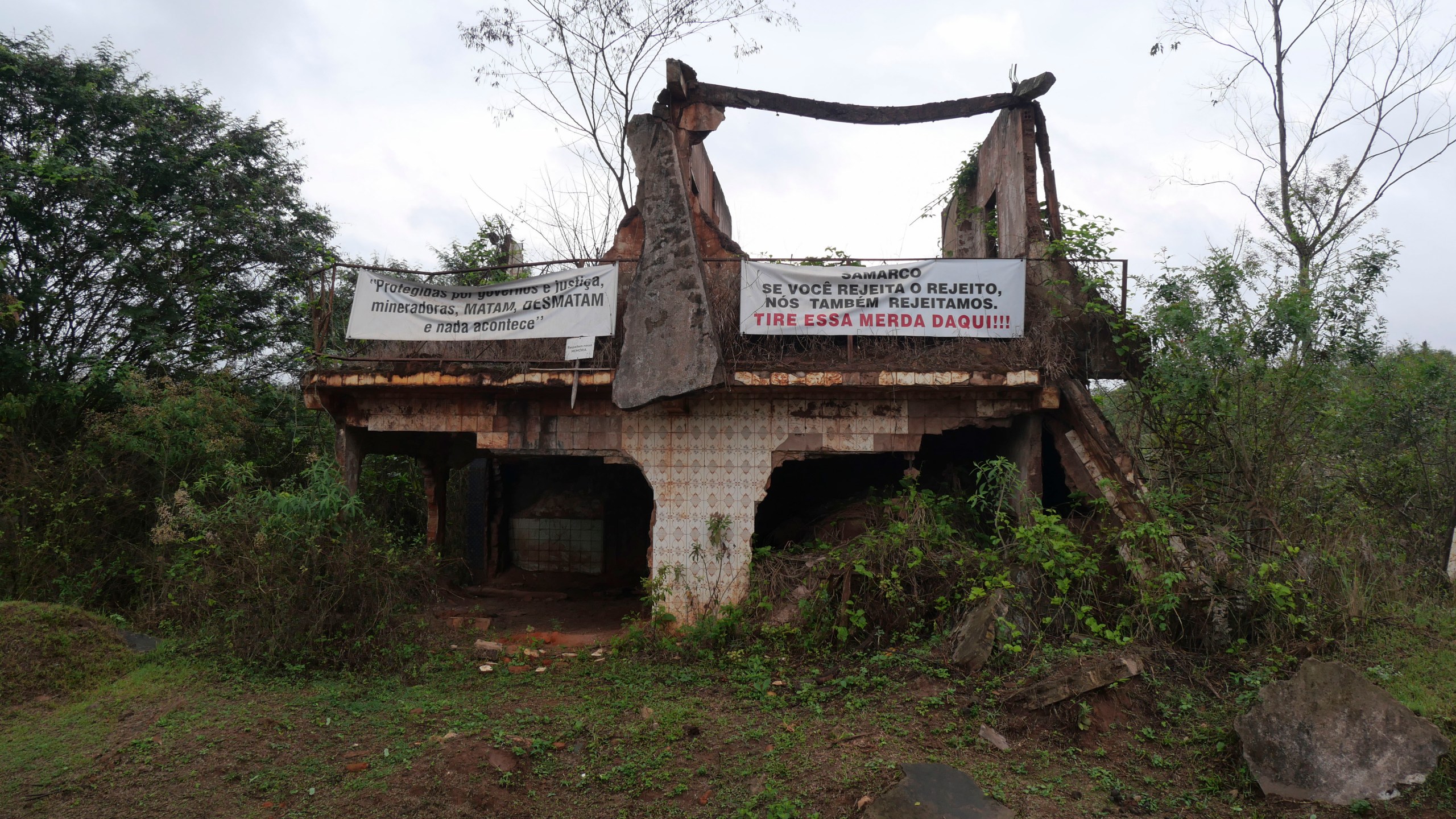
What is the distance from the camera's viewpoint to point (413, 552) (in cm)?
930

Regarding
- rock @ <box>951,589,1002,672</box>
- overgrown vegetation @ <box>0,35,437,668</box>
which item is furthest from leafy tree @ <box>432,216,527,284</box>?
rock @ <box>951,589,1002,672</box>

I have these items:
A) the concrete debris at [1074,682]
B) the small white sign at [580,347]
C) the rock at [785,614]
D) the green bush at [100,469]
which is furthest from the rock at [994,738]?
the green bush at [100,469]

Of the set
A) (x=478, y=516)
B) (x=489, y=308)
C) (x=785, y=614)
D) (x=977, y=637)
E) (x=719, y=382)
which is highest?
(x=489, y=308)

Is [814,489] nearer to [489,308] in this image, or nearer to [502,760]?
[489,308]

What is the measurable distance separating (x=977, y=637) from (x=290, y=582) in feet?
19.5

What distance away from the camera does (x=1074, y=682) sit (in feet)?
19.4

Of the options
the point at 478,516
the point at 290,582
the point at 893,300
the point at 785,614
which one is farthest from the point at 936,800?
the point at 478,516

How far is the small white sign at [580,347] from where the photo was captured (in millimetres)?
8383

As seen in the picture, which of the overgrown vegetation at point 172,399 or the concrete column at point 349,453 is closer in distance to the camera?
the overgrown vegetation at point 172,399

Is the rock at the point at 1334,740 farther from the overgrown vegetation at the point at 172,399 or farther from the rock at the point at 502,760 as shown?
the overgrown vegetation at the point at 172,399

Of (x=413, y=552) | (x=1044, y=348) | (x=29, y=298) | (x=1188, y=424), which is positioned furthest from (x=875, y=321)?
(x=29, y=298)

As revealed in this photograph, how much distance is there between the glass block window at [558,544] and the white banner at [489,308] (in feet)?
17.9

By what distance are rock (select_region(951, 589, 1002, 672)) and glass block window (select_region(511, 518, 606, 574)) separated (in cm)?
774

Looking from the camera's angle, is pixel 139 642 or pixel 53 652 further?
pixel 139 642
